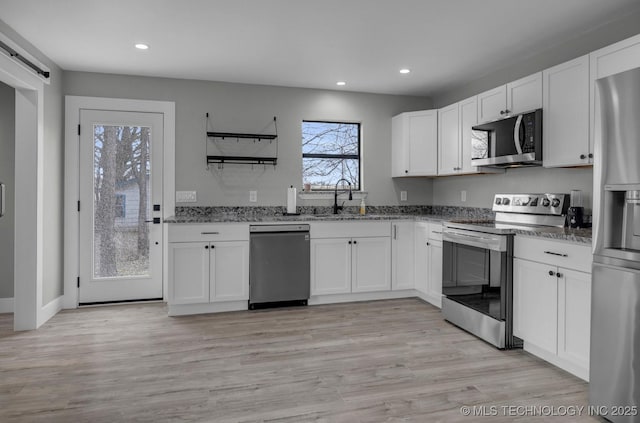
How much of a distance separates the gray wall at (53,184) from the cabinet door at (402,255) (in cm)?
332

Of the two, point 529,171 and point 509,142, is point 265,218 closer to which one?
point 509,142

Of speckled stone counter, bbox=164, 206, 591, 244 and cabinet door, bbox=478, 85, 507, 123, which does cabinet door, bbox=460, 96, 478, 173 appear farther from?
speckled stone counter, bbox=164, 206, 591, 244

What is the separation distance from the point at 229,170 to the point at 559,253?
10.4 ft

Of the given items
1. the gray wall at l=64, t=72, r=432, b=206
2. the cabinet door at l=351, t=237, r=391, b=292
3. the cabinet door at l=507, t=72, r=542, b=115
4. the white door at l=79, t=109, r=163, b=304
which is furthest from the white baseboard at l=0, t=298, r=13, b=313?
the cabinet door at l=507, t=72, r=542, b=115

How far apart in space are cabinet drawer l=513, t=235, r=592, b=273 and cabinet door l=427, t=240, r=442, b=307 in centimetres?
105

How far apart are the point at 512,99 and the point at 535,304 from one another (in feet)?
5.56

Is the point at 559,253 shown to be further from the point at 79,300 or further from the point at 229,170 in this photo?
the point at 79,300

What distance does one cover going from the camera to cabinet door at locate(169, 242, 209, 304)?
144 inches

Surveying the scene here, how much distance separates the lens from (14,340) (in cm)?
307

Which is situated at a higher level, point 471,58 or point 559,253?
point 471,58

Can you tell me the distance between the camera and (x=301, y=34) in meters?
3.08

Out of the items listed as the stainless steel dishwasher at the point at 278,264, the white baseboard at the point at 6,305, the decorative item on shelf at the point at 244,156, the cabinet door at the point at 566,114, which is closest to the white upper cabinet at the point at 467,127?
the cabinet door at the point at 566,114

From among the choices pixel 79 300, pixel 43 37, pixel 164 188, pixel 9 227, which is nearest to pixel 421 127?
pixel 164 188

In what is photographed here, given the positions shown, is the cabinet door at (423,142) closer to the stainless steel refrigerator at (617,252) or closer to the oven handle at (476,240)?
the oven handle at (476,240)
